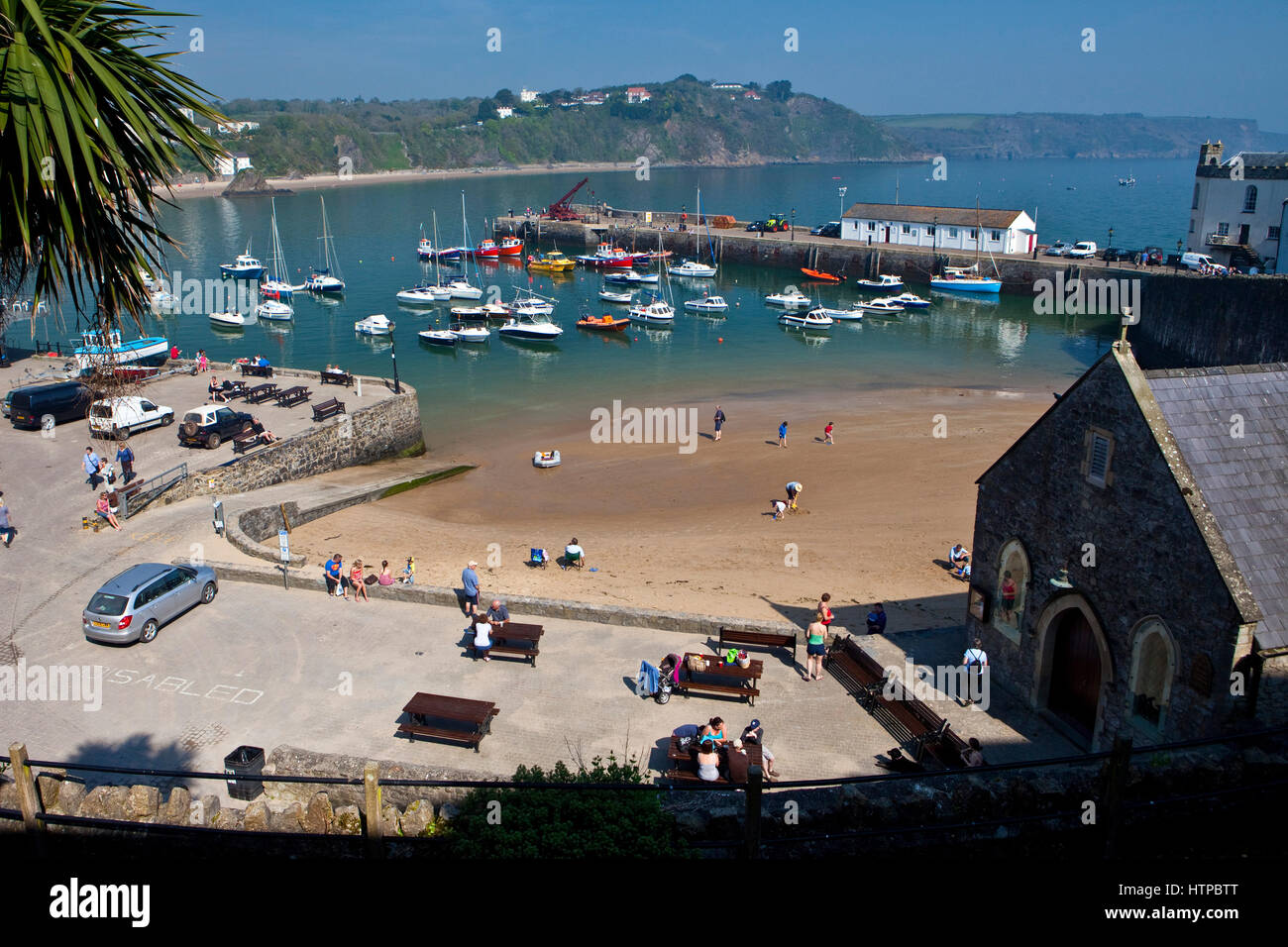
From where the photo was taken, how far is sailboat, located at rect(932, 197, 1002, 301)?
80.1m

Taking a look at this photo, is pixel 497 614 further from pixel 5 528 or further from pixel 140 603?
pixel 5 528

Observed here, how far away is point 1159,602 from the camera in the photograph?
1249 centimetres

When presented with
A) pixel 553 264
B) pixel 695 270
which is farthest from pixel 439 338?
pixel 553 264

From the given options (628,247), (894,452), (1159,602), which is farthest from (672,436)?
(628,247)

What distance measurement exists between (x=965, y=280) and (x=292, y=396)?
204ft

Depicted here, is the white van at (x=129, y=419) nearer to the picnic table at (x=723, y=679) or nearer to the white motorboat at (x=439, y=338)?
the picnic table at (x=723, y=679)

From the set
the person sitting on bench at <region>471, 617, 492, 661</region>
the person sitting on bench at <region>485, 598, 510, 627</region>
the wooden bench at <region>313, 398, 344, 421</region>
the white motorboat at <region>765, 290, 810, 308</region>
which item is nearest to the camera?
the person sitting on bench at <region>471, 617, 492, 661</region>

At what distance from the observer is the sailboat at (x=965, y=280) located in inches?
3152

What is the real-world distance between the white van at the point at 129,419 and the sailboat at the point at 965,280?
66478 millimetres

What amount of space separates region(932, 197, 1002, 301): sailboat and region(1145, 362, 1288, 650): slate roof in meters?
70.7

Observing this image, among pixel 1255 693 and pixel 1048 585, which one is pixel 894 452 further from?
pixel 1255 693

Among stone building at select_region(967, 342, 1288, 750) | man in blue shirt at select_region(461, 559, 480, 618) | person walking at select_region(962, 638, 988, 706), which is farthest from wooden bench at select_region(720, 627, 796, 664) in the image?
man in blue shirt at select_region(461, 559, 480, 618)

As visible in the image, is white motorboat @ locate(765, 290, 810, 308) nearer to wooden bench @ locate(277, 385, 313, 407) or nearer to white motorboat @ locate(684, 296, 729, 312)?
white motorboat @ locate(684, 296, 729, 312)

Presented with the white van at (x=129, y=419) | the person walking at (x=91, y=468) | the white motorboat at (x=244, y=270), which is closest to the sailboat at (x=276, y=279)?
the white motorboat at (x=244, y=270)
